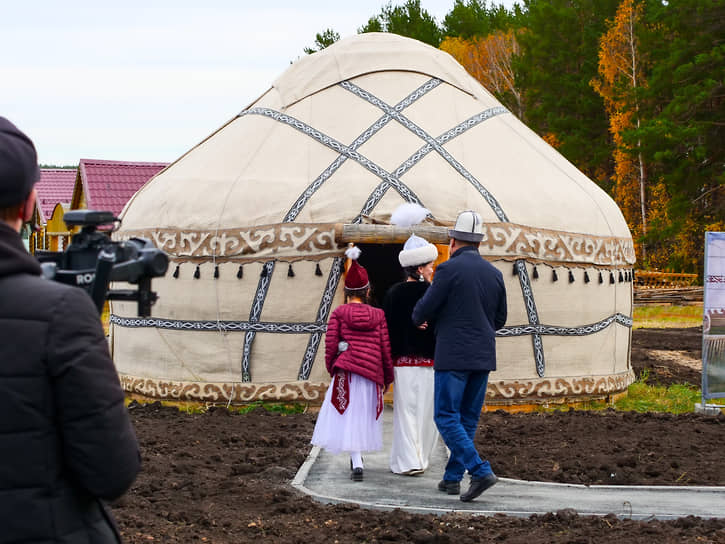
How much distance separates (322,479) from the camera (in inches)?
201

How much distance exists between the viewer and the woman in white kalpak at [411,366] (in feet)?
17.2

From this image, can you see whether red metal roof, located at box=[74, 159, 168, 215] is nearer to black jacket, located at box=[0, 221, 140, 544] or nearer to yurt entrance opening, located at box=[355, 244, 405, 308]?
yurt entrance opening, located at box=[355, 244, 405, 308]

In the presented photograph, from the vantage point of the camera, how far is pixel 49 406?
5.47 feet

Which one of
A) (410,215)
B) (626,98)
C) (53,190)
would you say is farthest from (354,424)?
(53,190)

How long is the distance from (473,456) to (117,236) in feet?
17.5

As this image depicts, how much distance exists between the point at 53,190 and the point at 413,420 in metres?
27.2

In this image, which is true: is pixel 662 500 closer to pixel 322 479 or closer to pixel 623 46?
pixel 322 479

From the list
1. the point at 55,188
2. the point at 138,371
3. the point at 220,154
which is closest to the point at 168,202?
the point at 220,154

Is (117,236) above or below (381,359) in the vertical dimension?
above

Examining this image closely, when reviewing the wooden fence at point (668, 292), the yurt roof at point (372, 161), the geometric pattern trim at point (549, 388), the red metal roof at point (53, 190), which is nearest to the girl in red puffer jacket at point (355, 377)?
the yurt roof at point (372, 161)

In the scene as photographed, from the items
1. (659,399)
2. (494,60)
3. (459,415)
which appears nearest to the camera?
(459,415)

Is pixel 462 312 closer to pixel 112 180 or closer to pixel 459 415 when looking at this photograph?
pixel 459 415

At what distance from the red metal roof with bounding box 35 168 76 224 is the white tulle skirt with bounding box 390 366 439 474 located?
24161 mm

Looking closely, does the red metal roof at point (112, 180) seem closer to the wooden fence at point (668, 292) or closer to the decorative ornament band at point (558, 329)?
the wooden fence at point (668, 292)
